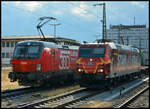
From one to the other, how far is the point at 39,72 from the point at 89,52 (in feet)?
11.9

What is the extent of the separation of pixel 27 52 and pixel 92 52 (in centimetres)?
436

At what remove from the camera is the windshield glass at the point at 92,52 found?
55.3ft

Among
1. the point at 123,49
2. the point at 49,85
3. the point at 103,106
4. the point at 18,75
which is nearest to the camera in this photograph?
the point at 103,106

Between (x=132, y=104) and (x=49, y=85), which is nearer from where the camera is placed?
(x=132, y=104)

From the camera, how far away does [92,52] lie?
56.2 ft

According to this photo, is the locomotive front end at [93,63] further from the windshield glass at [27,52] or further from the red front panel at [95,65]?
the windshield glass at [27,52]

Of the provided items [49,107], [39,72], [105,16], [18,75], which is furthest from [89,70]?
[105,16]

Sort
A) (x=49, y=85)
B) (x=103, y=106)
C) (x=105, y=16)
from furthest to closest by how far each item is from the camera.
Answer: (x=105, y=16) → (x=49, y=85) → (x=103, y=106)

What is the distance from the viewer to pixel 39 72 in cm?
1645

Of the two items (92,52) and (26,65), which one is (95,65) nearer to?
(92,52)

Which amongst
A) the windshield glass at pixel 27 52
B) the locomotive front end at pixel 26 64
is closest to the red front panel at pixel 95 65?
the locomotive front end at pixel 26 64

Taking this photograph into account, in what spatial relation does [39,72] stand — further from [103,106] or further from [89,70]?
[103,106]

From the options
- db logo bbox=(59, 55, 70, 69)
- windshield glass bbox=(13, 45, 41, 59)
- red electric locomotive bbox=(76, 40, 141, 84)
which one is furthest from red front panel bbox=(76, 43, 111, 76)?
windshield glass bbox=(13, 45, 41, 59)

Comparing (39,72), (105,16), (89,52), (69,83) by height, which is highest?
(105,16)
